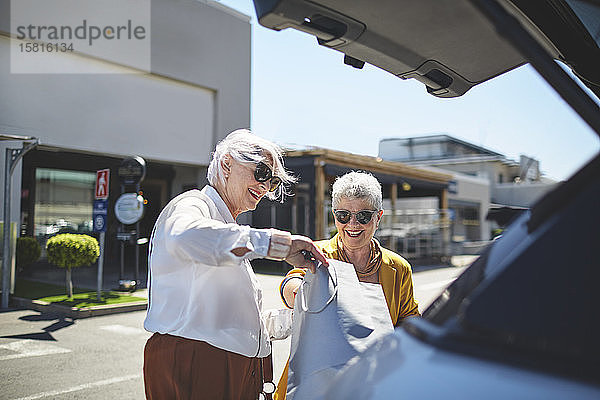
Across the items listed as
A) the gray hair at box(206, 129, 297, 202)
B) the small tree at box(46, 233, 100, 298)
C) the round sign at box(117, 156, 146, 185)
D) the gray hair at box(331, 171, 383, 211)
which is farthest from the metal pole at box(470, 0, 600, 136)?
the round sign at box(117, 156, 146, 185)

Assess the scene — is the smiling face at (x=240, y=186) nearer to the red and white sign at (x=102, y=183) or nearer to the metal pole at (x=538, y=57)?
the metal pole at (x=538, y=57)

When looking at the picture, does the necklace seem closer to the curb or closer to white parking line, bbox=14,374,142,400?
white parking line, bbox=14,374,142,400

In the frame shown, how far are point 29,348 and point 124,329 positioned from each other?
5.06ft

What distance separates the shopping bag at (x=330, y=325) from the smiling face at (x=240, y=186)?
0.44 m

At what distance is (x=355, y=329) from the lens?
1.72 metres

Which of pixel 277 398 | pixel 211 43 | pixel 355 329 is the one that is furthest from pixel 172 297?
pixel 211 43

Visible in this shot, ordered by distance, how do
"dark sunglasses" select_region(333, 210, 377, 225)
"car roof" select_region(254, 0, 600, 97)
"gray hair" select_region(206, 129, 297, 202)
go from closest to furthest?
1. "car roof" select_region(254, 0, 600, 97)
2. "gray hair" select_region(206, 129, 297, 202)
3. "dark sunglasses" select_region(333, 210, 377, 225)

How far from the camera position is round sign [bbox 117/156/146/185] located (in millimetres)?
11531

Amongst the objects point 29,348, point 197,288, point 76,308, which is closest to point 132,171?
point 76,308

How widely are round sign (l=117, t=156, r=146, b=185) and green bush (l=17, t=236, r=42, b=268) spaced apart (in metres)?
2.60

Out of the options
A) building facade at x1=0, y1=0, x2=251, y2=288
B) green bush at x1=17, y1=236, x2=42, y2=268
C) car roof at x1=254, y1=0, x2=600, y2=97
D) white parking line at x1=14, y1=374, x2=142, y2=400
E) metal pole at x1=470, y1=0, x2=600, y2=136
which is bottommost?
white parking line at x1=14, y1=374, x2=142, y2=400

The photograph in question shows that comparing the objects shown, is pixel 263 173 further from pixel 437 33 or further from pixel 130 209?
pixel 130 209

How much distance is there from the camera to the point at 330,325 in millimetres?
1758

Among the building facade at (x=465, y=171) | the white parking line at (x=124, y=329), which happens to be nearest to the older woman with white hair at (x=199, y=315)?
the white parking line at (x=124, y=329)
